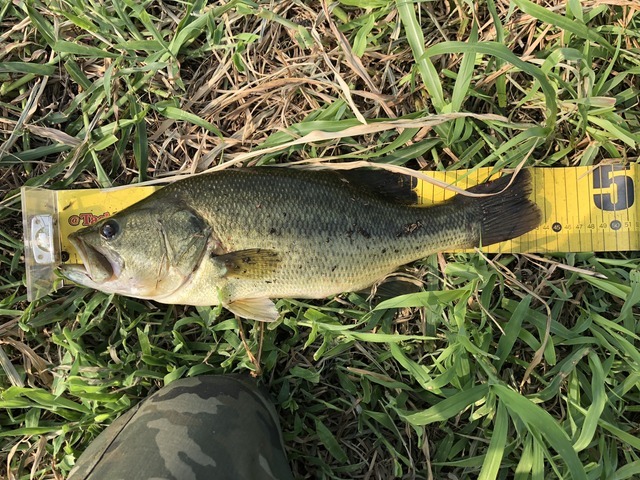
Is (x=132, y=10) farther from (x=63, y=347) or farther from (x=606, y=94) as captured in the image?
(x=606, y=94)

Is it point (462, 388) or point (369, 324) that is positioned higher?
point (369, 324)

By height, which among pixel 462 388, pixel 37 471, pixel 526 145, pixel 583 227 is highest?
pixel 526 145

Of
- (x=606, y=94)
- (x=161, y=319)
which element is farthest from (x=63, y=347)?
(x=606, y=94)

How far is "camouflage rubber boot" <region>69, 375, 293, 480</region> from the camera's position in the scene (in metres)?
2.25

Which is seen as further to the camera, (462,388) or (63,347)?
(63,347)

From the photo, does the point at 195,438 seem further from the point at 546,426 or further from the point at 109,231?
the point at 546,426

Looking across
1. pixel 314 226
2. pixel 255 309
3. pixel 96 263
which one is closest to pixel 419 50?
pixel 314 226

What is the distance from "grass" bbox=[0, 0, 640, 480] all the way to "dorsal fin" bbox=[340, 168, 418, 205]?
10 centimetres

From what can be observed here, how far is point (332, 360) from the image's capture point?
2867mm

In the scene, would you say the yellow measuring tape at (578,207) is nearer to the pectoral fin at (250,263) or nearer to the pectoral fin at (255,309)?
the pectoral fin at (250,263)

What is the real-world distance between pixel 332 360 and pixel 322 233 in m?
0.79

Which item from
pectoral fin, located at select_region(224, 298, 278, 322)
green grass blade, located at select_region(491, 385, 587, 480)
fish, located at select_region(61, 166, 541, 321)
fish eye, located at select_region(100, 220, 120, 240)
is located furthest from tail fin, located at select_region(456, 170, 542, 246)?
fish eye, located at select_region(100, 220, 120, 240)

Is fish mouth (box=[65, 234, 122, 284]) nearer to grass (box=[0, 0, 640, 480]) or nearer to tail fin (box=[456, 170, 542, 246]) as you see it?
grass (box=[0, 0, 640, 480])

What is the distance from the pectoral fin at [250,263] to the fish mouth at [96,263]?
53 cm
